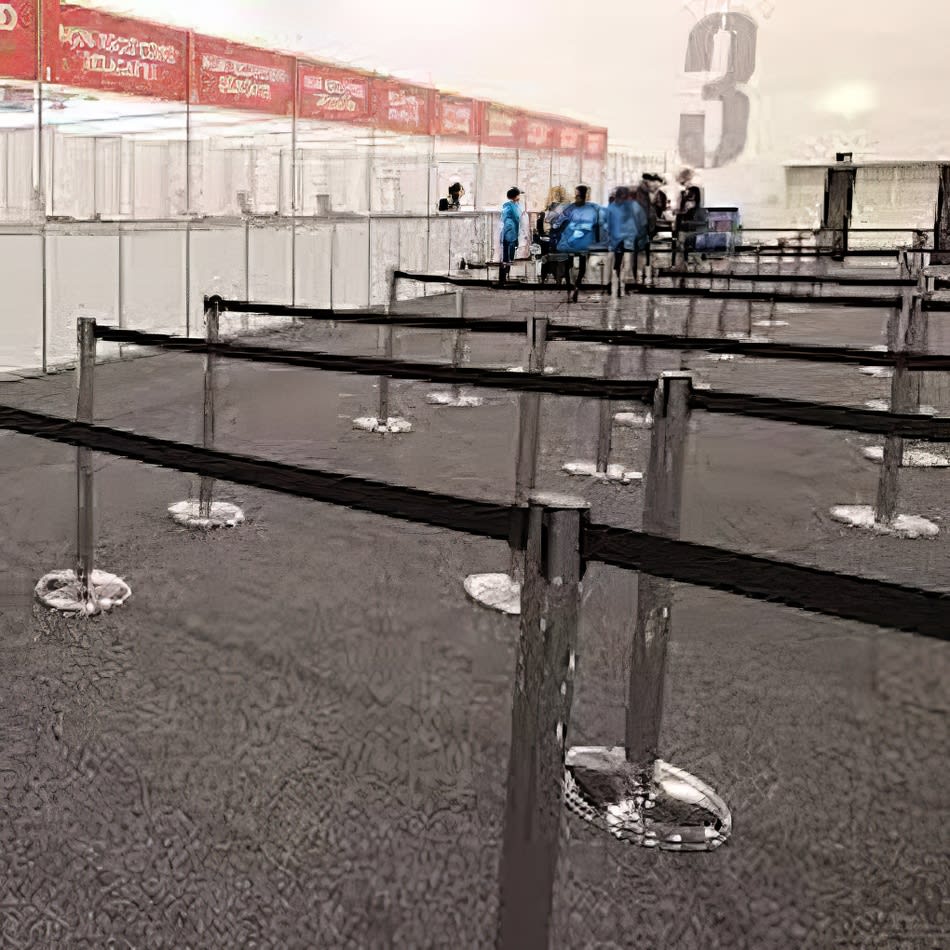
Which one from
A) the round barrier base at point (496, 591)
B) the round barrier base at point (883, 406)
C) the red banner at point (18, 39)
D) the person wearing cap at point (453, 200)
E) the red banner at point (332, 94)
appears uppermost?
the red banner at point (332, 94)

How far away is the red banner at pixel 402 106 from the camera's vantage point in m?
11.7

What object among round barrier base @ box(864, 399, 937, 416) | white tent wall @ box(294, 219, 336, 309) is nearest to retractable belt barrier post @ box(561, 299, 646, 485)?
round barrier base @ box(864, 399, 937, 416)

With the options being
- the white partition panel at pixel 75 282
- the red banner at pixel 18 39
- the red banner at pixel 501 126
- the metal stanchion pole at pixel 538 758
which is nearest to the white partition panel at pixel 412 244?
the red banner at pixel 501 126

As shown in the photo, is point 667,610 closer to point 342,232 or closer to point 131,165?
point 131,165

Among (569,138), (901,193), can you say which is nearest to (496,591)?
(569,138)

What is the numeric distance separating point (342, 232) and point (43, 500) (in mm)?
7733

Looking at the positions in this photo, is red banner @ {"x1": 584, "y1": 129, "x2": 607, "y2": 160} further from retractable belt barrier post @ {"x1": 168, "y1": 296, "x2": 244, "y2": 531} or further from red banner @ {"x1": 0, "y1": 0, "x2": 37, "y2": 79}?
retractable belt barrier post @ {"x1": 168, "y1": 296, "x2": 244, "y2": 531}

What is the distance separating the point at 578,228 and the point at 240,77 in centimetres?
493

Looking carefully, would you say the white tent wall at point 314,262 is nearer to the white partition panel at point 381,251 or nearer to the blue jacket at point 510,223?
the white partition panel at point 381,251

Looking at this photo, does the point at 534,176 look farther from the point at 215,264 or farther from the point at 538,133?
the point at 215,264

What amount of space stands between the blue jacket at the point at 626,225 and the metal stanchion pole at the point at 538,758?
11657mm

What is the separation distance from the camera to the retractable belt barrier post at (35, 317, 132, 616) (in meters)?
3.22

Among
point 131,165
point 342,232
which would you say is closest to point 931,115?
point 342,232

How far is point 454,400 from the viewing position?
7.23 metres
